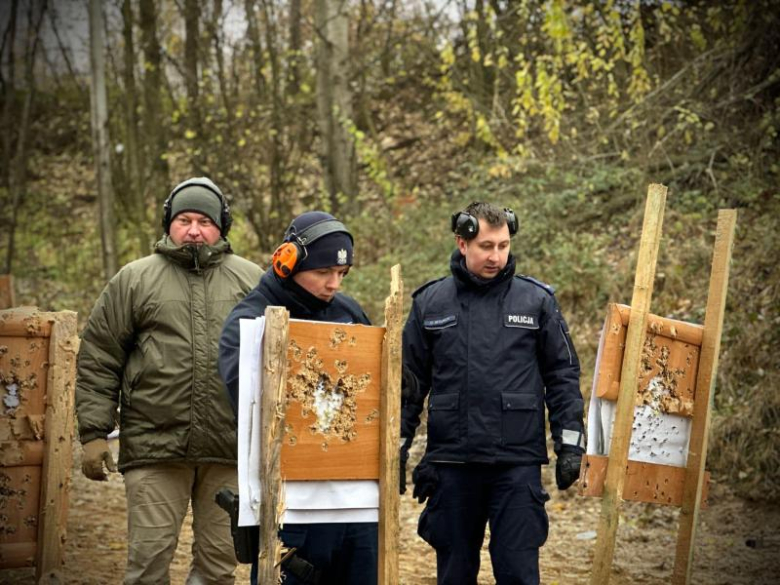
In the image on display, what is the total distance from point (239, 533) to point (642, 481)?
2270 mm

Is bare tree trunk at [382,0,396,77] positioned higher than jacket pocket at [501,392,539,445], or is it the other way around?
bare tree trunk at [382,0,396,77]

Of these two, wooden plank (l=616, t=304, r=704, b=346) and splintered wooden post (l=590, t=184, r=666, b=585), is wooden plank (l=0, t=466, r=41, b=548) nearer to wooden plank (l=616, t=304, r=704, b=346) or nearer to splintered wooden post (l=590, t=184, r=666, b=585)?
splintered wooden post (l=590, t=184, r=666, b=585)

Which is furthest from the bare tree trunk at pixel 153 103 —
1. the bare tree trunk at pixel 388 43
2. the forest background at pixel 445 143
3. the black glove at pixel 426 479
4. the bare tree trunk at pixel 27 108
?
the black glove at pixel 426 479

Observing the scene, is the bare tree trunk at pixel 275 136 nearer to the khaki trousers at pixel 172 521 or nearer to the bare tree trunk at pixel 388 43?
the bare tree trunk at pixel 388 43

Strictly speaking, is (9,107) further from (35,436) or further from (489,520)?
(489,520)

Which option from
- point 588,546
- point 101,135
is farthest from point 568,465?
point 101,135

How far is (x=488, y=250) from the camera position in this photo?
15.5 ft

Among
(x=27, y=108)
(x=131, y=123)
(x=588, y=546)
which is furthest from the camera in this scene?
(x=27, y=108)

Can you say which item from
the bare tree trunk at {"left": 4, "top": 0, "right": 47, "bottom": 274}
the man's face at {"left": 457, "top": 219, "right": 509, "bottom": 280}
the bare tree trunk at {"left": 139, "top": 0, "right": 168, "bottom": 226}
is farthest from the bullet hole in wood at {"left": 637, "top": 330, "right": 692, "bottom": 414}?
the bare tree trunk at {"left": 4, "top": 0, "right": 47, "bottom": 274}

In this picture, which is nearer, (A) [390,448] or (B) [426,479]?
(A) [390,448]

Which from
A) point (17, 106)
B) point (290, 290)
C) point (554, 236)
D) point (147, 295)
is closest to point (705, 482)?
point (290, 290)

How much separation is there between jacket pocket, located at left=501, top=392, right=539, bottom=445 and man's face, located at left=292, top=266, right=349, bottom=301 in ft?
3.61

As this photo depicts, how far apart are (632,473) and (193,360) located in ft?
7.62

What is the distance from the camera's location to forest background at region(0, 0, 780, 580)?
35.7 feet
